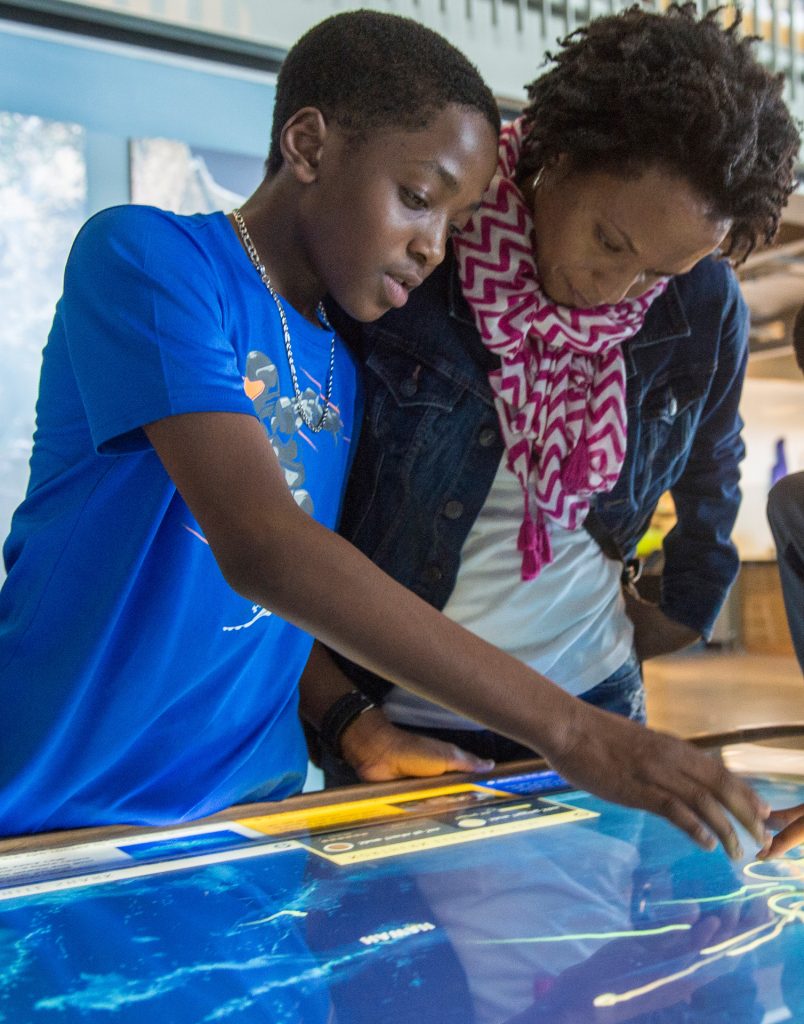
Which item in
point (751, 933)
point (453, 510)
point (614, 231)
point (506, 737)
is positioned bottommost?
point (506, 737)

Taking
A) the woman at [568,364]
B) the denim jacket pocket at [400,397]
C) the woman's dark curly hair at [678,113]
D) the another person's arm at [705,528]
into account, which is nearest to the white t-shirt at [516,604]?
the woman at [568,364]

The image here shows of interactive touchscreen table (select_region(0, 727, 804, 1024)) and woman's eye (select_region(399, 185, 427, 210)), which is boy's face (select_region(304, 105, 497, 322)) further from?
interactive touchscreen table (select_region(0, 727, 804, 1024))

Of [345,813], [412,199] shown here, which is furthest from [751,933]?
[412,199]

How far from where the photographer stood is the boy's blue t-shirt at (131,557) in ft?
2.70

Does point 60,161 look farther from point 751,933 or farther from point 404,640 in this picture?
point 751,933

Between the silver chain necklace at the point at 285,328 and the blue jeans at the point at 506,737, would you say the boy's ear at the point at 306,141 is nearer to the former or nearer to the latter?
the silver chain necklace at the point at 285,328

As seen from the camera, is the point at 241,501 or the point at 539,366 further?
the point at 539,366

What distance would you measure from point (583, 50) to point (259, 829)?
2.57 ft

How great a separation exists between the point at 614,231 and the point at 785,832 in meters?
0.54

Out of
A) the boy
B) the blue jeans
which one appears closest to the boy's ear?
the boy

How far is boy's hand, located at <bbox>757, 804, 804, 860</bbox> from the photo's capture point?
0.83 metres

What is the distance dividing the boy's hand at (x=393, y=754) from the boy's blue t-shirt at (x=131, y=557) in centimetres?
15

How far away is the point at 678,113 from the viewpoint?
1005 mm

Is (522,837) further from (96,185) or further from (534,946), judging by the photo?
(96,185)
